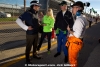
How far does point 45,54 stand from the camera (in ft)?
19.6

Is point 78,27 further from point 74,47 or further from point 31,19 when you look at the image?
point 31,19

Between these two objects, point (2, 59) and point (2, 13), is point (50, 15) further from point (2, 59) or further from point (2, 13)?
point (2, 13)

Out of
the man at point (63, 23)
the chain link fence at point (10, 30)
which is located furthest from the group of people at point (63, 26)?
the chain link fence at point (10, 30)

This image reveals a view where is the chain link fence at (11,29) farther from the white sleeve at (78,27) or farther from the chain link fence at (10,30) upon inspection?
the white sleeve at (78,27)

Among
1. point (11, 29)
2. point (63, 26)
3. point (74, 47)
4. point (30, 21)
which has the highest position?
point (30, 21)

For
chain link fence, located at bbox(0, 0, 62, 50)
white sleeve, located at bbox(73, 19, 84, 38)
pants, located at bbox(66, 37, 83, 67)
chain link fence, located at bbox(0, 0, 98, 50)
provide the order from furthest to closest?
chain link fence, located at bbox(0, 0, 98, 50), chain link fence, located at bbox(0, 0, 62, 50), pants, located at bbox(66, 37, 83, 67), white sleeve, located at bbox(73, 19, 84, 38)

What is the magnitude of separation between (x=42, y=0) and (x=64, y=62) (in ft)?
39.0

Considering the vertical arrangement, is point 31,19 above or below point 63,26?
above

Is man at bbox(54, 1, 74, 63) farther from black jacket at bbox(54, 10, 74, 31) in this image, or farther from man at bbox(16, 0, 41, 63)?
man at bbox(16, 0, 41, 63)

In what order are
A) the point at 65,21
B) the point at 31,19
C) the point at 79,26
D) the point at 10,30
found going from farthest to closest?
the point at 10,30 < the point at 65,21 < the point at 31,19 < the point at 79,26

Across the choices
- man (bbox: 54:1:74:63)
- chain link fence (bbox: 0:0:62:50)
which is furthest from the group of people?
chain link fence (bbox: 0:0:62:50)

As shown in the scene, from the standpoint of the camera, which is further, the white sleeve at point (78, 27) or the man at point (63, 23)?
the man at point (63, 23)

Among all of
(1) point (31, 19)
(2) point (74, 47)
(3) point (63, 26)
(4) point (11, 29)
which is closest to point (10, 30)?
(4) point (11, 29)

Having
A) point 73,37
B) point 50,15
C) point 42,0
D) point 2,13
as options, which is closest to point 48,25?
point 50,15
